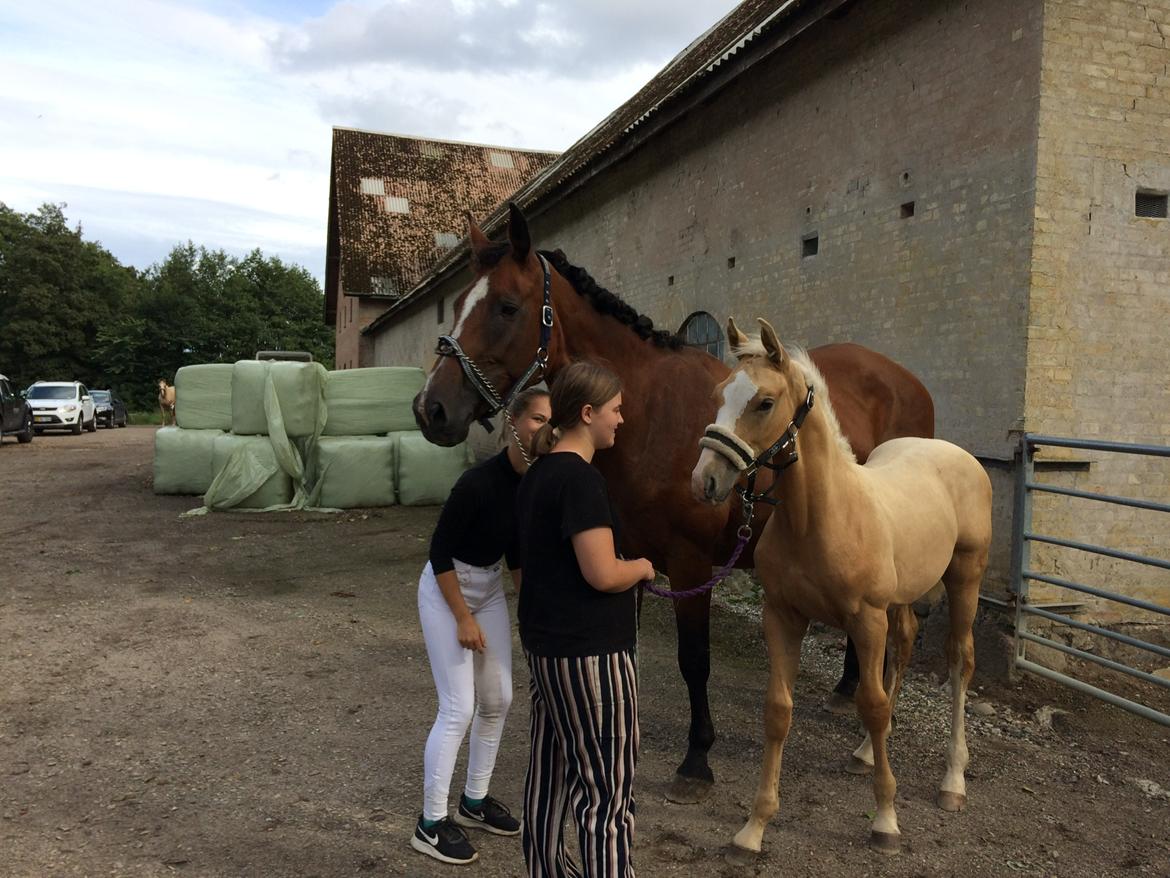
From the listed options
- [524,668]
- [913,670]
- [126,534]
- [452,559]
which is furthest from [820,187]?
[126,534]

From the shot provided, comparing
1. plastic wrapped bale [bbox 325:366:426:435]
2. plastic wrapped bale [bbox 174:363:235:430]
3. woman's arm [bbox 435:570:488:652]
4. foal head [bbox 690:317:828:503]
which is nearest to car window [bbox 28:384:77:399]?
plastic wrapped bale [bbox 174:363:235:430]

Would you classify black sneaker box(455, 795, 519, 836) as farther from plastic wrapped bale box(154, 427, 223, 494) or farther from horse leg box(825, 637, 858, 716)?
plastic wrapped bale box(154, 427, 223, 494)

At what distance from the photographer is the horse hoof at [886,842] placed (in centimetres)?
→ 307

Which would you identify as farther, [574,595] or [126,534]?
[126,534]

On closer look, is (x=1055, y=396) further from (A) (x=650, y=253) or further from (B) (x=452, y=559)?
(A) (x=650, y=253)

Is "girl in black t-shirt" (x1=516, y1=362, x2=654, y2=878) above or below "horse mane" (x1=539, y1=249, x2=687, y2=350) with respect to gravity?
below

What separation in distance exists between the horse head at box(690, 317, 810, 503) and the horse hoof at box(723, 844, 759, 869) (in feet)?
4.72

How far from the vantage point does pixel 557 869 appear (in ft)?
7.70

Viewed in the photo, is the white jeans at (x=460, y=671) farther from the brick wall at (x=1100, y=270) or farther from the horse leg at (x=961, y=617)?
the brick wall at (x=1100, y=270)

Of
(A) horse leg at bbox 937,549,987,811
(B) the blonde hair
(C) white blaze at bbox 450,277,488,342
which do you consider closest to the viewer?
(B) the blonde hair

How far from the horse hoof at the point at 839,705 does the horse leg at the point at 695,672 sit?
1289 mm

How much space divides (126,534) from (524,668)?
7236mm

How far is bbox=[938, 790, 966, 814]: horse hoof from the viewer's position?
347 centimetres

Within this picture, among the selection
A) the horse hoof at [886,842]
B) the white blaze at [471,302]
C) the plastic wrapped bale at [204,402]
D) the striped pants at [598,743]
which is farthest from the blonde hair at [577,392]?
the plastic wrapped bale at [204,402]
